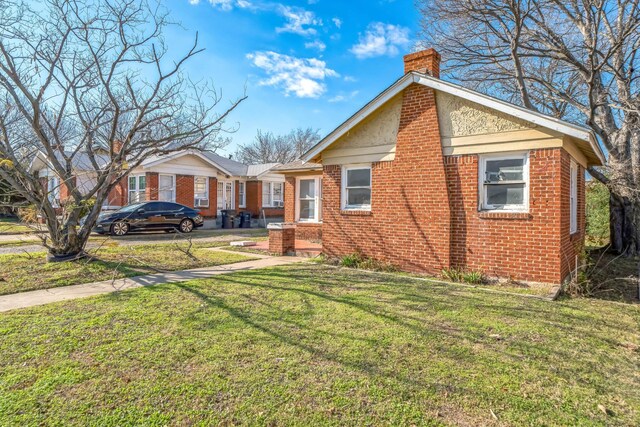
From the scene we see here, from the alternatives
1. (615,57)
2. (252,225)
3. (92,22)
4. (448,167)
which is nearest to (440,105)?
(448,167)

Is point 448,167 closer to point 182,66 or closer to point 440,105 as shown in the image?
point 440,105

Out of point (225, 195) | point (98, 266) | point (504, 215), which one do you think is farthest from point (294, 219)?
point (225, 195)

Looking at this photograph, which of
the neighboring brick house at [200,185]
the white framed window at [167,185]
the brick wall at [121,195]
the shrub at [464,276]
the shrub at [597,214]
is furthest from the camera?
the brick wall at [121,195]

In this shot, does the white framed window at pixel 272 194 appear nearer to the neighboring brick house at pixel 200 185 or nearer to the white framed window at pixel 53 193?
the neighboring brick house at pixel 200 185

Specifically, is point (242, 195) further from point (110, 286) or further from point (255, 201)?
point (110, 286)

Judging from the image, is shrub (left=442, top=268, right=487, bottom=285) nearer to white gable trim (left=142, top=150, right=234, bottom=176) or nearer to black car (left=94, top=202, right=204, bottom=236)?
black car (left=94, top=202, right=204, bottom=236)

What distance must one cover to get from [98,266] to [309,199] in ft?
26.3

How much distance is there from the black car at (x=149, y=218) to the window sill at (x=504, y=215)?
13.9 metres

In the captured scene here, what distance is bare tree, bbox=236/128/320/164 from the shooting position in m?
53.3

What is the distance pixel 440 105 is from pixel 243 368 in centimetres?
722

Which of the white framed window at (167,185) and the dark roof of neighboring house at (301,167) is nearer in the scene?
the dark roof of neighboring house at (301,167)

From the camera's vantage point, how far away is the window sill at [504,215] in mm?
7500

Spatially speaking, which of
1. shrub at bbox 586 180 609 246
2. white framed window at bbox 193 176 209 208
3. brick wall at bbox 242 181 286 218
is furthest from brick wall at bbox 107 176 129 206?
shrub at bbox 586 180 609 246

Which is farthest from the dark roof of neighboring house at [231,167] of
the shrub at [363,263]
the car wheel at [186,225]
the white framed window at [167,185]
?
the shrub at [363,263]
